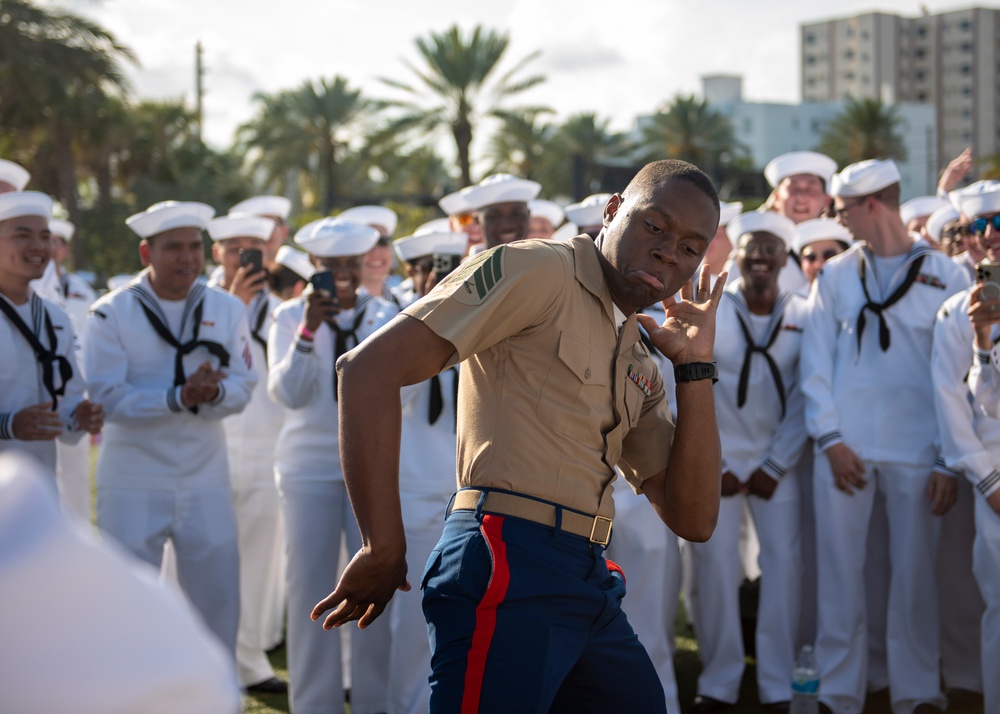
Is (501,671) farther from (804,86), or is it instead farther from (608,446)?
(804,86)

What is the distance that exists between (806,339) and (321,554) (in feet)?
9.59

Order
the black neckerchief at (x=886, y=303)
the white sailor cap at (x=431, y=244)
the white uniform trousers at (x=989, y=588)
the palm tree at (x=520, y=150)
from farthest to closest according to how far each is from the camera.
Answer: the palm tree at (x=520, y=150) < the white sailor cap at (x=431, y=244) < the black neckerchief at (x=886, y=303) < the white uniform trousers at (x=989, y=588)

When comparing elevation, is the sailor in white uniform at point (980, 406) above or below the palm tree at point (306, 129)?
below

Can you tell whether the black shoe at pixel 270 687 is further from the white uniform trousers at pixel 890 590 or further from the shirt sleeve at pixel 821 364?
the shirt sleeve at pixel 821 364

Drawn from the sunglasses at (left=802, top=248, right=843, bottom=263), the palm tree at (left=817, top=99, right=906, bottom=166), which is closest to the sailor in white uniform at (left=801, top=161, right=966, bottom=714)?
the sunglasses at (left=802, top=248, right=843, bottom=263)

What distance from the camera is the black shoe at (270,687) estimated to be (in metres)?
6.41

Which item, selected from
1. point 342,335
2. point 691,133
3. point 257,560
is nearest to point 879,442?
point 342,335

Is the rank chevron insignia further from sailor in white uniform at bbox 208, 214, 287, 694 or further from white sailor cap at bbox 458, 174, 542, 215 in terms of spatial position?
sailor in white uniform at bbox 208, 214, 287, 694

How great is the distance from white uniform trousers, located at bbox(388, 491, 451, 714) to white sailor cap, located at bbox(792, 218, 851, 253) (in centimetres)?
320

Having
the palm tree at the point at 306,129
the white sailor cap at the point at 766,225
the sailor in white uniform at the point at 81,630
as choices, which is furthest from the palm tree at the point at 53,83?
the sailor in white uniform at the point at 81,630

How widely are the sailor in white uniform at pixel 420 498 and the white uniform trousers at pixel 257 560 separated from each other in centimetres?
139

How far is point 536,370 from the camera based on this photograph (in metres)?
2.81

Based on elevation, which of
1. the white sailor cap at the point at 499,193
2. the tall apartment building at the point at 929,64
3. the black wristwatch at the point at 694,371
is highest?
the tall apartment building at the point at 929,64

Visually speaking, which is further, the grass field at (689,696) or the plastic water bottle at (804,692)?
the grass field at (689,696)
